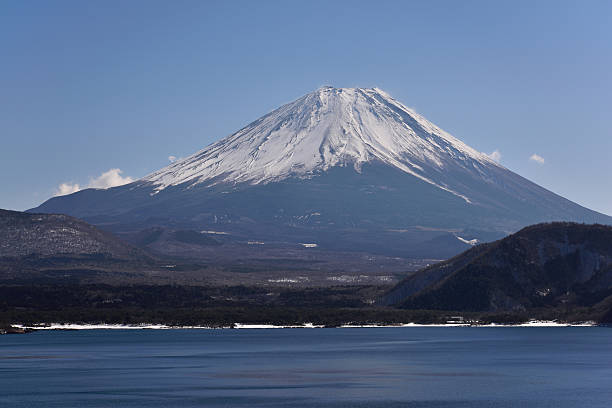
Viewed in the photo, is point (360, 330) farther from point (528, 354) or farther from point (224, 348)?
point (528, 354)

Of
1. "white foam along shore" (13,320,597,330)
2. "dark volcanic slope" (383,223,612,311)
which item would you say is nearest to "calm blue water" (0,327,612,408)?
"white foam along shore" (13,320,597,330)

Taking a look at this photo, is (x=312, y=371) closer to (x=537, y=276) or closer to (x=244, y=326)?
(x=244, y=326)

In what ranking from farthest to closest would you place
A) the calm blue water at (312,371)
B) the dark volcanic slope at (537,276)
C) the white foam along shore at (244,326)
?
the dark volcanic slope at (537,276)
the white foam along shore at (244,326)
the calm blue water at (312,371)

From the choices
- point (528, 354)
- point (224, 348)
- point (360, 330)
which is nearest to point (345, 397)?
point (528, 354)

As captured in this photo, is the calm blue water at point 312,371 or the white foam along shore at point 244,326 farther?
the white foam along shore at point 244,326

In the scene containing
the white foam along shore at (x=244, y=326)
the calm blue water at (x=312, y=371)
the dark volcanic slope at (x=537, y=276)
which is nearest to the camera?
the calm blue water at (x=312, y=371)

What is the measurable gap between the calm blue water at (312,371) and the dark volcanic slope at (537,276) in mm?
29076

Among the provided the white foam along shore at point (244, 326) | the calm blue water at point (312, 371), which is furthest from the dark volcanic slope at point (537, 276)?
the calm blue water at point (312, 371)

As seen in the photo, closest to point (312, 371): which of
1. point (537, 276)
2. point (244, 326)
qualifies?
point (244, 326)

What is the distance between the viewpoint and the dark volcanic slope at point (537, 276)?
614 feet

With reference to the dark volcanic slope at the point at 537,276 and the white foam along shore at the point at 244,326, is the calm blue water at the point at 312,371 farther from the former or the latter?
the dark volcanic slope at the point at 537,276

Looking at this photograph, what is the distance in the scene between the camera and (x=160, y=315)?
192m

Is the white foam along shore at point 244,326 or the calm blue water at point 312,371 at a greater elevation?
the white foam along shore at point 244,326

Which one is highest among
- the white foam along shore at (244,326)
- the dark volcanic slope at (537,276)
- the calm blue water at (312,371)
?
the dark volcanic slope at (537,276)
